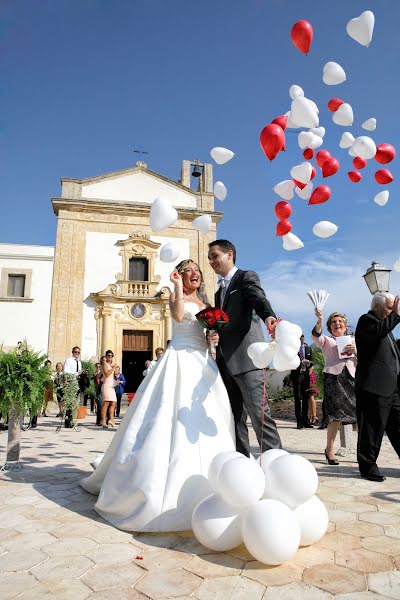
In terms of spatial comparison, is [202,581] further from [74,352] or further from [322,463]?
[74,352]

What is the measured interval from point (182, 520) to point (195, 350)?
119 centimetres

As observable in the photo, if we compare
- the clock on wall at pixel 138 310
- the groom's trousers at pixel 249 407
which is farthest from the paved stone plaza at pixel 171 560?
the clock on wall at pixel 138 310

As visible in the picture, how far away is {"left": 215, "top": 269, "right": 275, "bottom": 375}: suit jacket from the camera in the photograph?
10.5 ft

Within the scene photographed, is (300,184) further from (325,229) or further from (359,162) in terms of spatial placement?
(359,162)

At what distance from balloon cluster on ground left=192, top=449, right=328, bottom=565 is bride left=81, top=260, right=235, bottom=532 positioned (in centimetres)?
27

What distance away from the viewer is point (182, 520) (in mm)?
2469

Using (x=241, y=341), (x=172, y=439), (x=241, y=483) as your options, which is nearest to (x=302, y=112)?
(x=241, y=341)

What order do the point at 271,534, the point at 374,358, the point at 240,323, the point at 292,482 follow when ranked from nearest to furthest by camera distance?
the point at 271,534
the point at 292,482
the point at 240,323
the point at 374,358

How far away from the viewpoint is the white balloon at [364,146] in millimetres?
4270

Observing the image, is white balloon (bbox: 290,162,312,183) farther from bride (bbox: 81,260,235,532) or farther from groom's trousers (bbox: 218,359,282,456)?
groom's trousers (bbox: 218,359,282,456)

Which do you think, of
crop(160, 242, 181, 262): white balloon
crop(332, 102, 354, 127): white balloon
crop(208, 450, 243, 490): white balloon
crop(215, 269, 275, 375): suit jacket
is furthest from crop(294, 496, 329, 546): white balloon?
crop(332, 102, 354, 127): white balloon

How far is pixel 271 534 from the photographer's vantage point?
2008 millimetres

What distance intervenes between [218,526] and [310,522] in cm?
51

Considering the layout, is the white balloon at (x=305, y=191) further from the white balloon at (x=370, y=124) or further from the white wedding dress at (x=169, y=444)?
the white wedding dress at (x=169, y=444)
